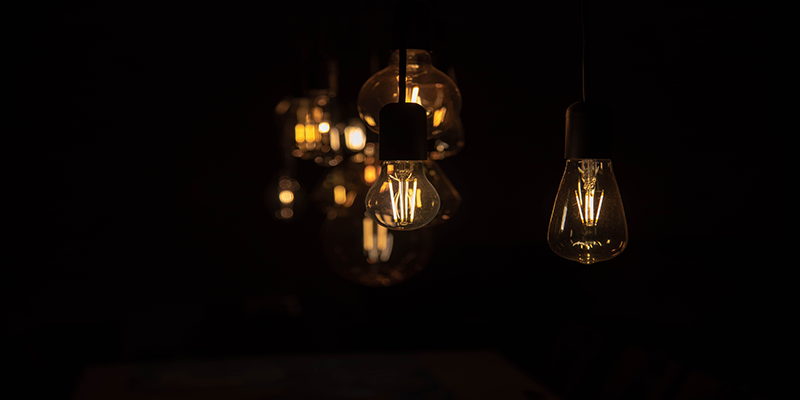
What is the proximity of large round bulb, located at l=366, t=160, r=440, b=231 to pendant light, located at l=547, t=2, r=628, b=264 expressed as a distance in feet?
0.57

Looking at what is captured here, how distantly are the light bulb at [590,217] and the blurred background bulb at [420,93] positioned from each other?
0.21 m

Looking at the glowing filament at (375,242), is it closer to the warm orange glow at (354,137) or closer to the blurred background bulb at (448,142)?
the warm orange glow at (354,137)

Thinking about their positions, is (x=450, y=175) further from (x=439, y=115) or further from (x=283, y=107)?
(x=439, y=115)

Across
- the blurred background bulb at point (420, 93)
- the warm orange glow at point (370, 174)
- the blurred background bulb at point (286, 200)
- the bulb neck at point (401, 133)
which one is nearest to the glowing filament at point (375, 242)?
the warm orange glow at point (370, 174)

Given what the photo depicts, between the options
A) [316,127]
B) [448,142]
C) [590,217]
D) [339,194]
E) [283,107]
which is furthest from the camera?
[339,194]

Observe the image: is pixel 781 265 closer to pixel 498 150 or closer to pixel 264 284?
pixel 498 150

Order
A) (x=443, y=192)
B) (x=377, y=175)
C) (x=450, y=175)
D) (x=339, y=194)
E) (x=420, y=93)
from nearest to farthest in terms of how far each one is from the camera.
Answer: (x=420, y=93)
(x=443, y=192)
(x=377, y=175)
(x=339, y=194)
(x=450, y=175)

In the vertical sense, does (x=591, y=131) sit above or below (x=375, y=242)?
above

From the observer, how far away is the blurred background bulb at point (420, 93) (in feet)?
3.04

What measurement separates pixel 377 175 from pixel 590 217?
1.11 meters

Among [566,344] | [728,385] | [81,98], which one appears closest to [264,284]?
[81,98]

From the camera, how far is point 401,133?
32.0 inches

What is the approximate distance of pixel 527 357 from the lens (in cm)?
424

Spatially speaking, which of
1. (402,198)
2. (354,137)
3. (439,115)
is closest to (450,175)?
(354,137)
